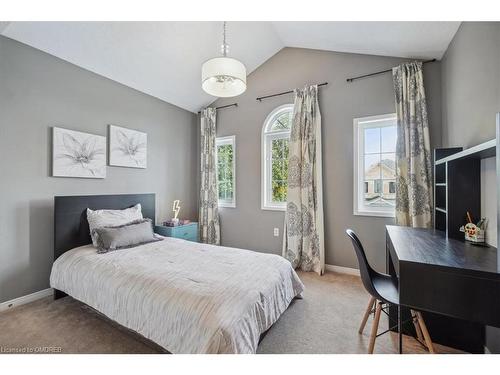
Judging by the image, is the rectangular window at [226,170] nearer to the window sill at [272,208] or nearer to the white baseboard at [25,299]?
the window sill at [272,208]

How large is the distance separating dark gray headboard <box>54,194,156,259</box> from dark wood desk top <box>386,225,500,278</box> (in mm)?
3133

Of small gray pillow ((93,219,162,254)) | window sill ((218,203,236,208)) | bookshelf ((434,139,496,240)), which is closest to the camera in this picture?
bookshelf ((434,139,496,240))

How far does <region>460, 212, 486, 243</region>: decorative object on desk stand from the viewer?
5.22 feet

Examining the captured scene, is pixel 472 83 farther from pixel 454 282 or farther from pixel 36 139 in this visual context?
pixel 36 139

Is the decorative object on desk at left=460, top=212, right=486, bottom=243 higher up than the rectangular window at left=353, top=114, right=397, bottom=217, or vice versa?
the rectangular window at left=353, top=114, right=397, bottom=217

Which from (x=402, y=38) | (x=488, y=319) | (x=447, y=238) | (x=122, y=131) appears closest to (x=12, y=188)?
(x=122, y=131)

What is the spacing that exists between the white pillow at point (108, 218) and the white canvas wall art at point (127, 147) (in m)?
0.70

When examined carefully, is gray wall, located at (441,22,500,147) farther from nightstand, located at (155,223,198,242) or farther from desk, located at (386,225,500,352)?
nightstand, located at (155,223,198,242)

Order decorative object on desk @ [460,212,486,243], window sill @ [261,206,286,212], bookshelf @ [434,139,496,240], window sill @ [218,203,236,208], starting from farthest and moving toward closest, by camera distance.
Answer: window sill @ [218,203,236,208] → window sill @ [261,206,286,212] → bookshelf @ [434,139,496,240] → decorative object on desk @ [460,212,486,243]

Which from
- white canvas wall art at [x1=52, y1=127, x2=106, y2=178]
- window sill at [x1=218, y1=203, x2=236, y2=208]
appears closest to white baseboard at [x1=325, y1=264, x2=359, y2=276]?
window sill at [x1=218, y1=203, x2=236, y2=208]

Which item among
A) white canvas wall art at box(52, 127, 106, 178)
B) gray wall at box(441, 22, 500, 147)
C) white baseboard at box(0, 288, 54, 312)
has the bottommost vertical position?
white baseboard at box(0, 288, 54, 312)

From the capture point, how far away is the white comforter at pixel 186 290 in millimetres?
1368

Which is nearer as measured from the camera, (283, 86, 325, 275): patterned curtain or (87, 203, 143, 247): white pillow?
(87, 203, 143, 247): white pillow

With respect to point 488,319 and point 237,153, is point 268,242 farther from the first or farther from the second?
point 488,319
